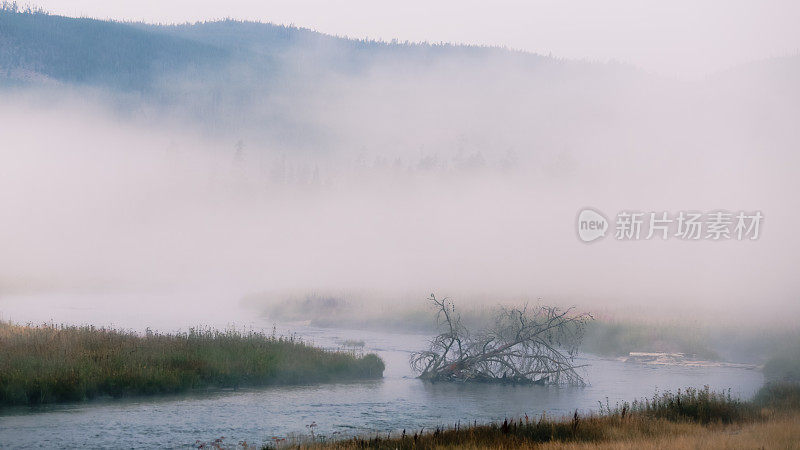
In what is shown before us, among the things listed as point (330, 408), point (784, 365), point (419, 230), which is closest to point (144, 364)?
point (330, 408)

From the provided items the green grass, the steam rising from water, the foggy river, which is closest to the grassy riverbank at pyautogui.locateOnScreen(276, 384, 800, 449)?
the foggy river

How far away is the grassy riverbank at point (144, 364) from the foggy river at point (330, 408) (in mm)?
838

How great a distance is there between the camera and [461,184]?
144375mm

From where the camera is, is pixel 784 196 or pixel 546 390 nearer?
pixel 546 390

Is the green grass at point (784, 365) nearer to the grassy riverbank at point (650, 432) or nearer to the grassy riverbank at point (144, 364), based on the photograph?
the grassy riverbank at point (650, 432)

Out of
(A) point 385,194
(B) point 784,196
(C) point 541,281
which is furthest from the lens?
(A) point 385,194

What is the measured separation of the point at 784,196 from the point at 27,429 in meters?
135

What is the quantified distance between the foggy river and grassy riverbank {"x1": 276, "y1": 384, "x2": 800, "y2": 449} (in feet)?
13.7

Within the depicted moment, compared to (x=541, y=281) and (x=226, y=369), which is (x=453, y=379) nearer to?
(x=226, y=369)

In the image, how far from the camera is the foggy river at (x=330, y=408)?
21.7 m

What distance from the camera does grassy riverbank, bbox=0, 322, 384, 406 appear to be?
2595cm

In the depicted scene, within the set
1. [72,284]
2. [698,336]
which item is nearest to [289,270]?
[72,284]

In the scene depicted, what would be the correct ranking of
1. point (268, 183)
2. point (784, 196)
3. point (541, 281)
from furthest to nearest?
1. point (268, 183)
2. point (784, 196)
3. point (541, 281)

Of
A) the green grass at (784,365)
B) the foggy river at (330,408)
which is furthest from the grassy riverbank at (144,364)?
the green grass at (784,365)
